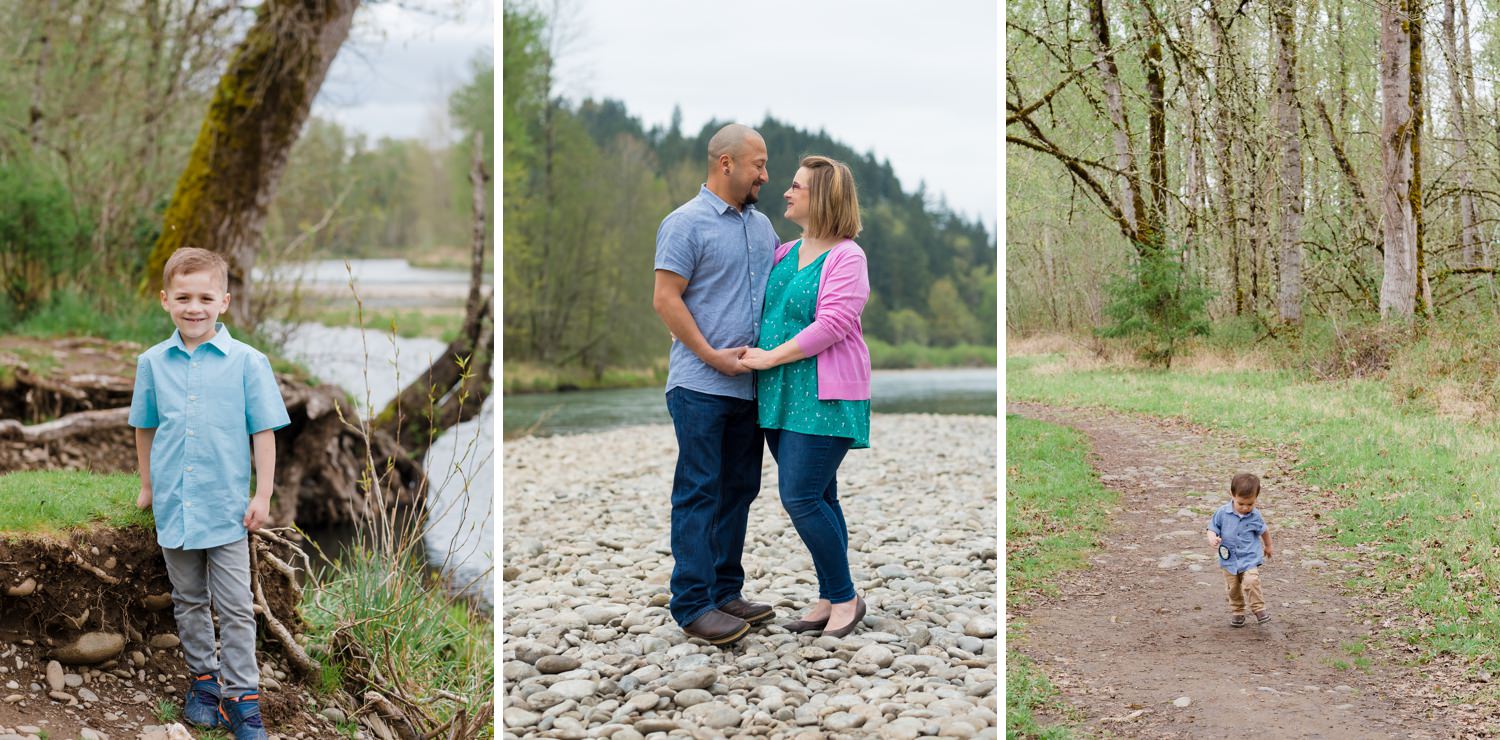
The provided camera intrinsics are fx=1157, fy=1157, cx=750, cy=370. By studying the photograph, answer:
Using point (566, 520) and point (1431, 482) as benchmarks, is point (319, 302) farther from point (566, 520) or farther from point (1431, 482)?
point (1431, 482)

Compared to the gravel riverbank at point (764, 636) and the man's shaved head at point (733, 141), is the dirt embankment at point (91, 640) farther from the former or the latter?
the man's shaved head at point (733, 141)

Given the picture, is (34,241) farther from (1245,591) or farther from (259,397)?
(1245,591)

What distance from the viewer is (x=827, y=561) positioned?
12.6 feet

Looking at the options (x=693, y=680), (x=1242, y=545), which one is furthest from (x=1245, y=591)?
(x=693, y=680)

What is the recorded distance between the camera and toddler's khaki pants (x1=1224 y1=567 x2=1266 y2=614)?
370 cm

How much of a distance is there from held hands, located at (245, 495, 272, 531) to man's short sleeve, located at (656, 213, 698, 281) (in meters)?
1.32

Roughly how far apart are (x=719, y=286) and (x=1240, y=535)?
1.87 metres

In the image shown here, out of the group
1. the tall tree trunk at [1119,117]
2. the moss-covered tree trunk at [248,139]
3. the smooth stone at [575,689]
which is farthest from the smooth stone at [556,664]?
the moss-covered tree trunk at [248,139]

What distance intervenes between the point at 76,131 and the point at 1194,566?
33.7 feet

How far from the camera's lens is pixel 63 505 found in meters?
3.30

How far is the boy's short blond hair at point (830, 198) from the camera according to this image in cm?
360

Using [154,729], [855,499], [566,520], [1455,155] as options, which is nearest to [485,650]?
[154,729]

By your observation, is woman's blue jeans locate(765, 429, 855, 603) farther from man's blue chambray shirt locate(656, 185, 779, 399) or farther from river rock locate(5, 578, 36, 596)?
river rock locate(5, 578, 36, 596)

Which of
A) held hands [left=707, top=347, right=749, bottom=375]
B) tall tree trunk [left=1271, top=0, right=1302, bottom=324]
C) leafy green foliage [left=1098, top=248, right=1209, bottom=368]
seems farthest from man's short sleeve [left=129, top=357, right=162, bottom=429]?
tall tree trunk [left=1271, top=0, right=1302, bottom=324]
